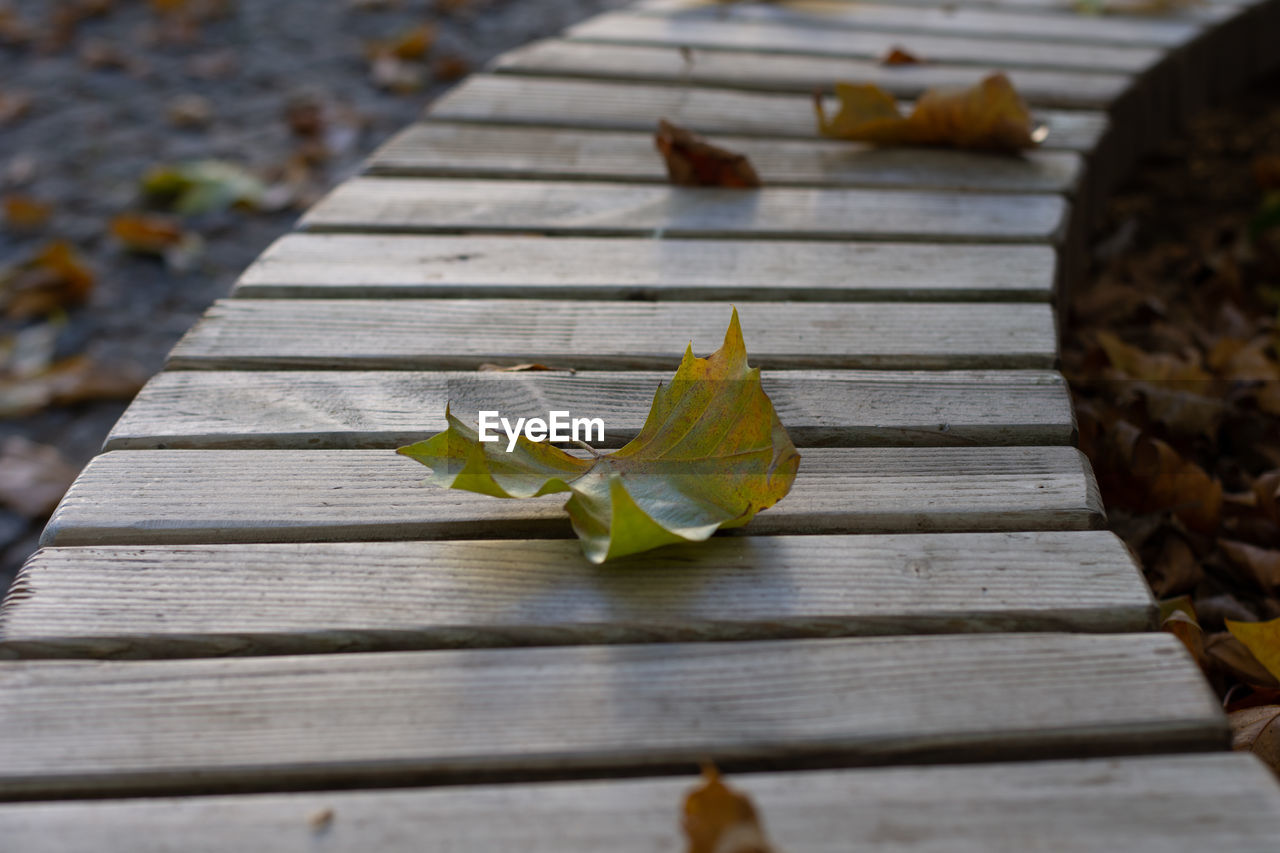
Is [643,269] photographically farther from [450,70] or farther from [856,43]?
[450,70]

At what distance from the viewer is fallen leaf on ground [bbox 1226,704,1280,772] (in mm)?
962

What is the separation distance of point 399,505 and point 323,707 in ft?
0.84

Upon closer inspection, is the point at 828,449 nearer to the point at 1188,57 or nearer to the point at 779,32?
the point at 779,32

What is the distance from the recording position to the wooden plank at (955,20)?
2404 mm

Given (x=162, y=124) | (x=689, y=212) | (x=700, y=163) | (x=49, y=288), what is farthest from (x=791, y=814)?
(x=162, y=124)

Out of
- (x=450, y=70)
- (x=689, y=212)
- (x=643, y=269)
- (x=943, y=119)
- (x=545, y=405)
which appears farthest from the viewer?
(x=450, y=70)

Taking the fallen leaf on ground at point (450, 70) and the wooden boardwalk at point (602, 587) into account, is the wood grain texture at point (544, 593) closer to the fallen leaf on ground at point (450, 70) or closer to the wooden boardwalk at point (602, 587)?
the wooden boardwalk at point (602, 587)

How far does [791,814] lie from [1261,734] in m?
0.51

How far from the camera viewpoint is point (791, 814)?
0.75 meters

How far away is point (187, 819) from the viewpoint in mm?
756

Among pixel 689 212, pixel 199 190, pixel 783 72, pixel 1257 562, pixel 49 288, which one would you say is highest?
pixel 783 72

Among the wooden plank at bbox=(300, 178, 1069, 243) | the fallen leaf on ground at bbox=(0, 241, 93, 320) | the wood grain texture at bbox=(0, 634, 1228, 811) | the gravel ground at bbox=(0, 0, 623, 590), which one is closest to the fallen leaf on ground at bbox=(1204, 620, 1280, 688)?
the wood grain texture at bbox=(0, 634, 1228, 811)

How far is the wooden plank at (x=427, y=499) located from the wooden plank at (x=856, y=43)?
142 cm

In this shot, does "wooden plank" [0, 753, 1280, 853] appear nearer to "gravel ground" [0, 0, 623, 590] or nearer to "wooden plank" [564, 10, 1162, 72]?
"gravel ground" [0, 0, 623, 590]
